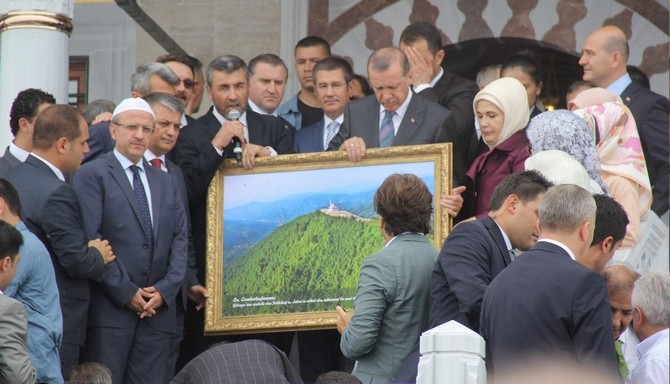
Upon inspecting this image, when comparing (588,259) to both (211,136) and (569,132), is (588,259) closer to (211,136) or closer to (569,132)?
(569,132)

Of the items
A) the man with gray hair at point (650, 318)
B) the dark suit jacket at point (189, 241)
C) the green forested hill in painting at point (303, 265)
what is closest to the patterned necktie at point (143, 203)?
the dark suit jacket at point (189, 241)

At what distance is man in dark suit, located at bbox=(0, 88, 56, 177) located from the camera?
1125 centimetres

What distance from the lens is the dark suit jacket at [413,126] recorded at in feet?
39.0

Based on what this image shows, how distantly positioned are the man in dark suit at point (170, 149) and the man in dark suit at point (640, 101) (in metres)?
3.62

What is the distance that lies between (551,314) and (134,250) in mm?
3896

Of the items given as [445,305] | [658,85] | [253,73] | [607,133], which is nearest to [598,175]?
[607,133]

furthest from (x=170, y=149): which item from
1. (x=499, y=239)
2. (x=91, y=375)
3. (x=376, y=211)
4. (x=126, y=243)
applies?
(x=499, y=239)

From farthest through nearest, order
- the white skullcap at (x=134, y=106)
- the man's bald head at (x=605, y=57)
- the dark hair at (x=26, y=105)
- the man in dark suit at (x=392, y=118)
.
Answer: the man's bald head at (x=605, y=57), the man in dark suit at (x=392, y=118), the dark hair at (x=26, y=105), the white skullcap at (x=134, y=106)

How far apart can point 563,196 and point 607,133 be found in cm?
373

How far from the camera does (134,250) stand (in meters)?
11.0

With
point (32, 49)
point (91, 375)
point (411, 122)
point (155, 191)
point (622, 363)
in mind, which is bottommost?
point (91, 375)

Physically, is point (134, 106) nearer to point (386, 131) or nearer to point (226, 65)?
point (226, 65)

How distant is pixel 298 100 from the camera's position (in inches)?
547

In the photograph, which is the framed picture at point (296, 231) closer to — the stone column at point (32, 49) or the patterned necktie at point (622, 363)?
the stone column at point (32, 49)
